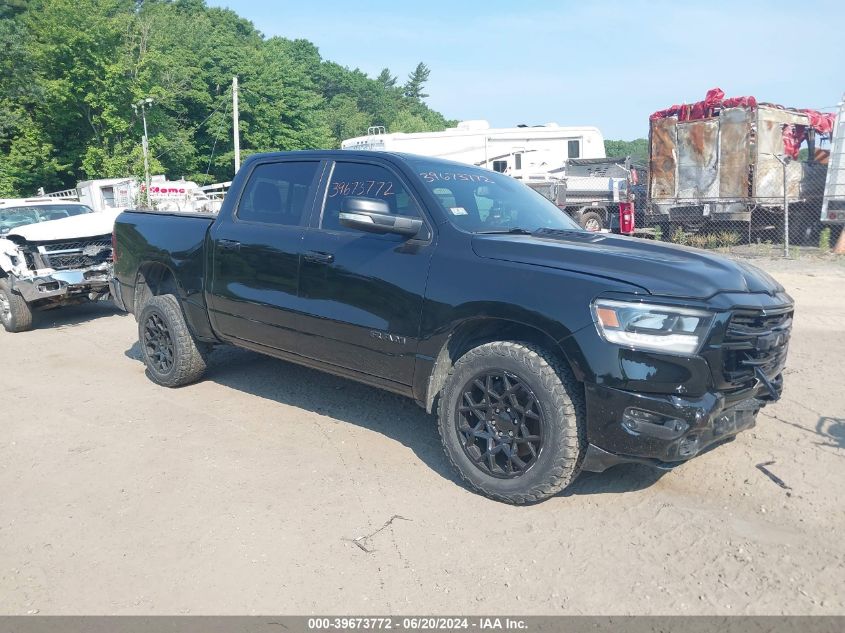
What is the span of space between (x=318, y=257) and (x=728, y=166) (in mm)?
14470

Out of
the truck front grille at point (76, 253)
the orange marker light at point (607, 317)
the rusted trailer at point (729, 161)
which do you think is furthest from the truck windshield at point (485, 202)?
the rusted trailer at point (729, 161)

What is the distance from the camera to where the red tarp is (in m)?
16.0

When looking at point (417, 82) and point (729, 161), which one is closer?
point (729, 161)

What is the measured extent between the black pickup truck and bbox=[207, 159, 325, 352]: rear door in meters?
0.01

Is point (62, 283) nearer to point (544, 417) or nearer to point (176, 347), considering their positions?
point (176, 347)

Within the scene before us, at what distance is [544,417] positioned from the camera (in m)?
3.53

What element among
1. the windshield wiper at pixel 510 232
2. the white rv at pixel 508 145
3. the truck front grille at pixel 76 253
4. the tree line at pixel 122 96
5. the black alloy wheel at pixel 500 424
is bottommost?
the black alloy wheel at pixel 500 424

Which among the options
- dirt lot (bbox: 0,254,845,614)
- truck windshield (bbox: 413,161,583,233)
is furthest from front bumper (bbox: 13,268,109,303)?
truck windshield (bbox: 413,161,583,233)

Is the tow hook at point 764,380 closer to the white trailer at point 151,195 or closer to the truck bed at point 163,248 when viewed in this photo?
the truck bed at point 163,248

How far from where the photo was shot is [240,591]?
3.02 meters

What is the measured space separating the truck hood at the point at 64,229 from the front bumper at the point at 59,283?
465mm

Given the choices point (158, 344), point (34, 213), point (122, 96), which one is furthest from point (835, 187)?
Answer: point (122, 96)

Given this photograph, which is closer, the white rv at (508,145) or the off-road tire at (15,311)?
the off-road tire at (15,311)

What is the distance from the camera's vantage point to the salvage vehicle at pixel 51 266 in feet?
28.6
